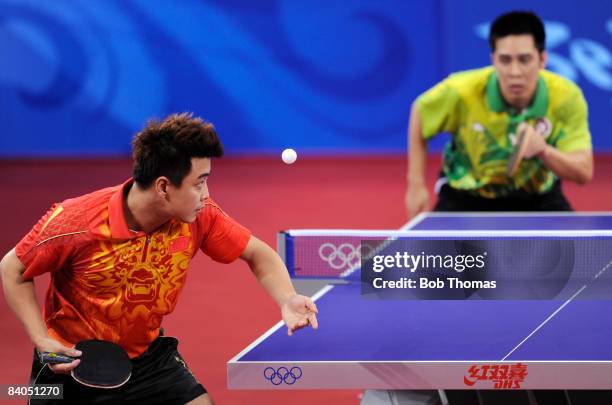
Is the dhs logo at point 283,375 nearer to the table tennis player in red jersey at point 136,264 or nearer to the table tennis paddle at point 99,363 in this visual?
the table tennis player in red jersey at point 136,264

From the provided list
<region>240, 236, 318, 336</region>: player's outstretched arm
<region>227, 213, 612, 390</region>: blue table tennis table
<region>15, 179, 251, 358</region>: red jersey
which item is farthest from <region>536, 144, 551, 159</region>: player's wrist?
<region>15, 179, 251, 358</region>: red jersey

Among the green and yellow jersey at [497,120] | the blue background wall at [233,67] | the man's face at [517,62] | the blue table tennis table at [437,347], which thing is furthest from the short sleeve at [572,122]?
the blue background wall at [233,67]

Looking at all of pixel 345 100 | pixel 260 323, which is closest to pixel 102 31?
pixel 345 100

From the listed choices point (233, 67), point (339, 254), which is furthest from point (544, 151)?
point (233, 67)

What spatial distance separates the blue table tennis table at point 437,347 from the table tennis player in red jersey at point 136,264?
0.52 feet

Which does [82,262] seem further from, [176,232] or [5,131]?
[5,131]

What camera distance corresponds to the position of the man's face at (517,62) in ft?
19.6

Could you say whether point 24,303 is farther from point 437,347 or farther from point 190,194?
point 437,347

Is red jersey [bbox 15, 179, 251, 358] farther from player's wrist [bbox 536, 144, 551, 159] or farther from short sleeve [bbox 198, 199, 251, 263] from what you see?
player's wrist [bbox 536, 144, 551, 159]

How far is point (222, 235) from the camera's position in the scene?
13.0 ft

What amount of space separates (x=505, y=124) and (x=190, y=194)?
3.05 metres

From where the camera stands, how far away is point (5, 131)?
11586mm

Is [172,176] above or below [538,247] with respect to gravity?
above

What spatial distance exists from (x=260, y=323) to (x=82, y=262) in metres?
2.85
